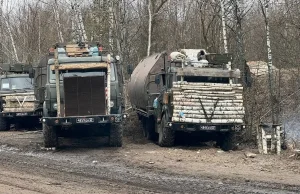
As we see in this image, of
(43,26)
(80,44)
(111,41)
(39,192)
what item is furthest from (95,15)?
(39,192)

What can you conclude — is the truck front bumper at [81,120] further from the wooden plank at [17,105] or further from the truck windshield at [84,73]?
the wooden plank at [17,105]

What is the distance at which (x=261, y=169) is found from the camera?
11.8 meters

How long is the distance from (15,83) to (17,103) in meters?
1.27

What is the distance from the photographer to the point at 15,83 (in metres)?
22.5

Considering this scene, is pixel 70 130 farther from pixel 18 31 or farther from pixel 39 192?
pixel 18 31

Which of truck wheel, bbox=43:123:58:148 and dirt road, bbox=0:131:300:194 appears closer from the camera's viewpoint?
dirt road, bbox=0:131:300:194

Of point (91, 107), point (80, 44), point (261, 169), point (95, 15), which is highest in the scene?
point (95, 15)

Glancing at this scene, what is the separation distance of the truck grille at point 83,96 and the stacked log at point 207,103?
2.05m

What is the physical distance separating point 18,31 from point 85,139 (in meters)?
24.7

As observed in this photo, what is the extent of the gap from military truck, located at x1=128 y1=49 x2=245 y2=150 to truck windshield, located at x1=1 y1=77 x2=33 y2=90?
745 cm

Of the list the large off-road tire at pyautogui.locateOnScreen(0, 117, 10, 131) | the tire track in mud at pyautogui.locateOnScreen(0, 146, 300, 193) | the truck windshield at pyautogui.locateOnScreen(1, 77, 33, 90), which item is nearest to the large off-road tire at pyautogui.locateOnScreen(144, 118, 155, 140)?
the tire track in mud at pyautogui.locateOnScreen(0, 146, 300, 193)

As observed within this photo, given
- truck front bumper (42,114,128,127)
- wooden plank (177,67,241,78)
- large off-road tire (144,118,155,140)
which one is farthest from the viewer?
large off-road tire (144,118,155,140)

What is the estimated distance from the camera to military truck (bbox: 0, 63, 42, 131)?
2147 cm

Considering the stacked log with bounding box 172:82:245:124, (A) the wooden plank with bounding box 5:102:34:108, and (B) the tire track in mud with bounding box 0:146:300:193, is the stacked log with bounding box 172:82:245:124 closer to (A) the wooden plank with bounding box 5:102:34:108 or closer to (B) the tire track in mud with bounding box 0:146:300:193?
(B) the tire track in mud with bounding box 0:146:300:193
